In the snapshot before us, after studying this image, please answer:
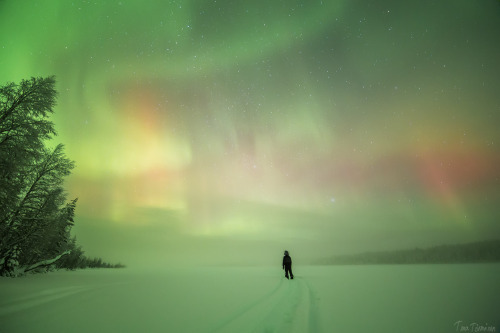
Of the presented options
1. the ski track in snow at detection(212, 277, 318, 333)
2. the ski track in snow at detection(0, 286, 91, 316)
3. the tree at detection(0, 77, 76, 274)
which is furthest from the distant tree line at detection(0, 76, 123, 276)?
the ski track in snow at detection(212, 277, 318, 333)

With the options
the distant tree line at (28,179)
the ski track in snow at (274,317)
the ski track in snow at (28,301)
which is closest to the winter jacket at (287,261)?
the ski track in snow at (274,317)

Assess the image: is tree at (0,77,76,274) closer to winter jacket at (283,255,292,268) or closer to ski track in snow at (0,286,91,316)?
ski track in snow at (0,286,91,316)

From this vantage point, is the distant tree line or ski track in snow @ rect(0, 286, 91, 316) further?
the distant tree line

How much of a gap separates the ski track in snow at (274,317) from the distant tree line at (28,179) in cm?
1521

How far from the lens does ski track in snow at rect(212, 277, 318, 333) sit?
450cm

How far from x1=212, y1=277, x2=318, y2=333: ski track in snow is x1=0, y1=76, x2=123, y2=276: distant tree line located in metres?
15.2

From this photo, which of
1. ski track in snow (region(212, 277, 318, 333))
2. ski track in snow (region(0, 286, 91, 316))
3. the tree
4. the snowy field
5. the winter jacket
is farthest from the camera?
the winter jacket

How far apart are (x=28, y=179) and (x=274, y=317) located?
1980cm

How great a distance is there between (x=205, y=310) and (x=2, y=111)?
53.8ft

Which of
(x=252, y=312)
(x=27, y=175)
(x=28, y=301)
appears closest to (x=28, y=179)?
(x=27, y=175)

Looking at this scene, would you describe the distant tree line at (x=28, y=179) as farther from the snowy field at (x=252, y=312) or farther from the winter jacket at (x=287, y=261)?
the winter jacket at (x=287, y=261)

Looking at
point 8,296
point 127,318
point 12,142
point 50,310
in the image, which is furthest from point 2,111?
point 127,318

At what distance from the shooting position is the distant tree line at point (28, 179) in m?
12.9

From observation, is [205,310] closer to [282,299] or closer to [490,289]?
[282,299]
